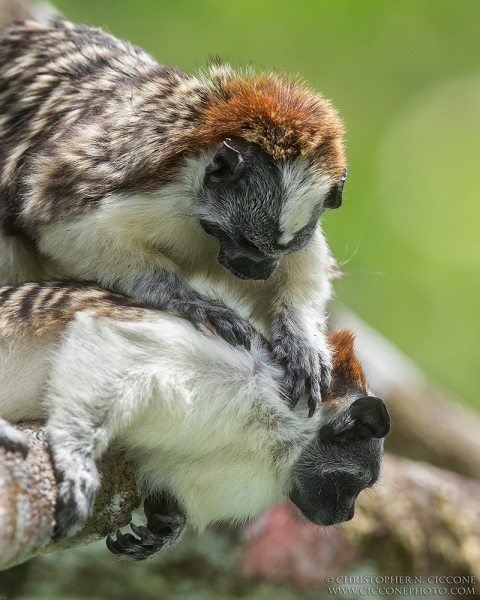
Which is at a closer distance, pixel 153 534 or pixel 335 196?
pixel 153 534

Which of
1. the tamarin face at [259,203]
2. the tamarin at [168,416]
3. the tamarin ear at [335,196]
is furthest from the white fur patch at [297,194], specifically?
the tamarin at [168,416]

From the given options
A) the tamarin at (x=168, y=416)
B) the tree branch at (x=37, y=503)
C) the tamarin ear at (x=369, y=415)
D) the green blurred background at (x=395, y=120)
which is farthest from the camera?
the green blurred background at (x=395, y=120)

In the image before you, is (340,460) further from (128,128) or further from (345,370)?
(128,128)

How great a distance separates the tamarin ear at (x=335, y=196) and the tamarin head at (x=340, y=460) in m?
1.02

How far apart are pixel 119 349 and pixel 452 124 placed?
31.2 feet

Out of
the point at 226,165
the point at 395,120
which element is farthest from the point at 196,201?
the point at 395,120

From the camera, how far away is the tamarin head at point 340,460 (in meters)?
3.53

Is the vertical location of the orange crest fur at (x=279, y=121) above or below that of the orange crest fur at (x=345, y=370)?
above

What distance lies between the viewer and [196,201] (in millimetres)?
3965

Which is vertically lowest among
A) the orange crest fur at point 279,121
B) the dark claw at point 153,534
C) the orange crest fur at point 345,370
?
the dark claw at point 153,534

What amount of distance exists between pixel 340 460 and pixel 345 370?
0.50 m

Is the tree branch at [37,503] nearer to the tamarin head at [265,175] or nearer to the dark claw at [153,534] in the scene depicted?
the dark claw at [153,534]

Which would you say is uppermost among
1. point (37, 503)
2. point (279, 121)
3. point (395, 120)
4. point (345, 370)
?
point (279, 121)

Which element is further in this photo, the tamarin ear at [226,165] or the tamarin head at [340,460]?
the tamarin ear at [226,165]
